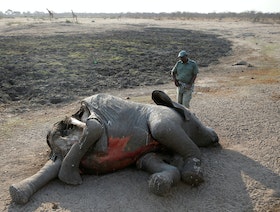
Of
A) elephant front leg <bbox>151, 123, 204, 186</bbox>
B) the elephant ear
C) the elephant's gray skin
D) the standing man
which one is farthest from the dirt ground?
the elephant ear

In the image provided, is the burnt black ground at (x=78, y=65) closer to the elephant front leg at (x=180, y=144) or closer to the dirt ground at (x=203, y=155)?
the dirt ground at (x=203, y=155)

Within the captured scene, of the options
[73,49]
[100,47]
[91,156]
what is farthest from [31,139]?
[100,47]

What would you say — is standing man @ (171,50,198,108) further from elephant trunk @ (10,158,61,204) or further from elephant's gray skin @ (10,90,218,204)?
elephant trunk @ (10,158,61,204)

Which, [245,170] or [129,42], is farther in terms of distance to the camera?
[129,42]

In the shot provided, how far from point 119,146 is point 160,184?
0.94m

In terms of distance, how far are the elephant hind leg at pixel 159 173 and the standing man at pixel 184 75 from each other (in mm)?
2967

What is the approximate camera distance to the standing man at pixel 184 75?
27.0ft

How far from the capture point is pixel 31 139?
7.56 m

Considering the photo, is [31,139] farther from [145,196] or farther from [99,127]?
[145,196]

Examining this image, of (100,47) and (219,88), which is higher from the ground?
(219,88)

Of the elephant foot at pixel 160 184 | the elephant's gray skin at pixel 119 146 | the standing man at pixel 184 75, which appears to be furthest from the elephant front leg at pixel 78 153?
the standing man at pixel 184 75

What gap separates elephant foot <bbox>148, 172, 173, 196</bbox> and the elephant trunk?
4.68ft

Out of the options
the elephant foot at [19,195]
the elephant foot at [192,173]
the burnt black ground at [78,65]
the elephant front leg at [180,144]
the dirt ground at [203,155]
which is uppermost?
the elephant front leg at [180,144]

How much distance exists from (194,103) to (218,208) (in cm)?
496
